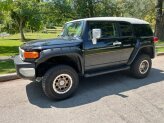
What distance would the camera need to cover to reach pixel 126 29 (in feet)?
19.7

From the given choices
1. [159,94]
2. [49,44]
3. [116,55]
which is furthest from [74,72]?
[159,94]

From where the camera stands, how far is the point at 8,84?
609 centimetres

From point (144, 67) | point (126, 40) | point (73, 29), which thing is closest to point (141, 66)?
point (144, 67)

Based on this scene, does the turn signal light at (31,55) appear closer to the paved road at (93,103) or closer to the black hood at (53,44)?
the black hood at (53,44)

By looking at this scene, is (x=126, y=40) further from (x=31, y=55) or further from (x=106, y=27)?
(x=31, y=55)

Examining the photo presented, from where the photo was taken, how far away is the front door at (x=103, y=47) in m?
5.25

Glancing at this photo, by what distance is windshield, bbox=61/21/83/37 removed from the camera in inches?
211

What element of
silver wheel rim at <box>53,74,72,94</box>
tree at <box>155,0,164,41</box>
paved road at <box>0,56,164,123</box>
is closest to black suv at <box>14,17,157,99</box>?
silver wheel rim at <box>53,74,72,94</box>

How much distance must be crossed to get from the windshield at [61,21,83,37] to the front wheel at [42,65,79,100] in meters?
1.01

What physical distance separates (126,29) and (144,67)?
1.35 m

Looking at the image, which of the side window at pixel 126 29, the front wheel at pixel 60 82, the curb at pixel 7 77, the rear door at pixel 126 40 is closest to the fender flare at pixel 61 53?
the front wheel at pixel 60 82

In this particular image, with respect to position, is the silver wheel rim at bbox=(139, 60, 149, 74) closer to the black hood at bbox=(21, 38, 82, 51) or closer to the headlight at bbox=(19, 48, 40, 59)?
the black hood at bbox=(21, 38, 82, 51)

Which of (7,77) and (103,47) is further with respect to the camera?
(7,77)

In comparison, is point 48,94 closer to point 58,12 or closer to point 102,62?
point 102,62
